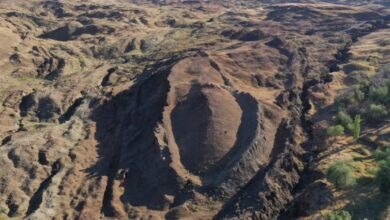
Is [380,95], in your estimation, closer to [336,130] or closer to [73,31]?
[336,130]

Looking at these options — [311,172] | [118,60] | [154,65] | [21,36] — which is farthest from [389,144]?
[21,36]

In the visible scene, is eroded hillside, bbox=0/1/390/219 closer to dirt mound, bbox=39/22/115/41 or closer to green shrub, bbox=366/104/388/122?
green shrub, bbox=366/104/388/122

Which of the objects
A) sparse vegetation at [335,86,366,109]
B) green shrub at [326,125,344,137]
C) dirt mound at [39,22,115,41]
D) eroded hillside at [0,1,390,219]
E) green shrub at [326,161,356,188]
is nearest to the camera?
green shrub at [326,161,356,188]

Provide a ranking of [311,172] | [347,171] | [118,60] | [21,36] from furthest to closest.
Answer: [21,36], [118,60], [311,172], [347,171]

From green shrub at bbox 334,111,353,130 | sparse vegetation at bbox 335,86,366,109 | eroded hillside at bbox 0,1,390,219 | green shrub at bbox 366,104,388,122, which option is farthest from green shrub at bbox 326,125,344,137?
sparse vegetation at bbox 335,86,366,109

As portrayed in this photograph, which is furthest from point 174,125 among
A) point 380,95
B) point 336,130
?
point 380,95

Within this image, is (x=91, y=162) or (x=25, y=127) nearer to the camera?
(x=91, y=162)

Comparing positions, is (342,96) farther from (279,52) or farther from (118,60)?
(118,60)
